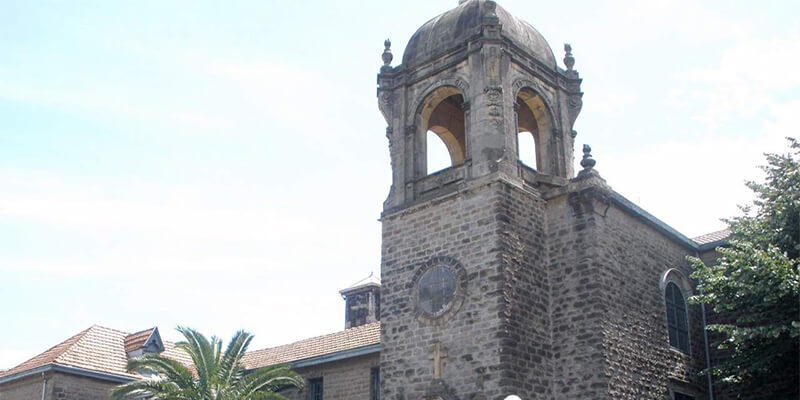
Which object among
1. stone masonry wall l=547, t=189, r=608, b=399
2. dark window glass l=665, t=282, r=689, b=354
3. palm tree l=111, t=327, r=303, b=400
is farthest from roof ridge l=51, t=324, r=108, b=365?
dark window glass l=665, t=282, r=689, b=354

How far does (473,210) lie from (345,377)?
7.48m

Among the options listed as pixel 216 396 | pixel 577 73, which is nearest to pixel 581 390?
pixel 577 73

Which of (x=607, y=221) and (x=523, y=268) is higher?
(x=607, y=221)

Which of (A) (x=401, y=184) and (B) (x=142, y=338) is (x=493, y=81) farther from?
(B) (x=142, y=338)

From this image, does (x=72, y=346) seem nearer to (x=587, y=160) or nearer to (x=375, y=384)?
(x=375, y=384)

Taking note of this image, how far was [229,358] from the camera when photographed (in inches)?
876

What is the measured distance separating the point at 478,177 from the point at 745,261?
18.5ft

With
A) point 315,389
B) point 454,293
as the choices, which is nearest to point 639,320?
point 454,293

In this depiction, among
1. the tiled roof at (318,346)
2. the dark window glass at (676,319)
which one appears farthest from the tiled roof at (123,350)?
the dark window glass at (676,319)

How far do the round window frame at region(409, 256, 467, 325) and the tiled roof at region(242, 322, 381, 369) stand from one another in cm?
407

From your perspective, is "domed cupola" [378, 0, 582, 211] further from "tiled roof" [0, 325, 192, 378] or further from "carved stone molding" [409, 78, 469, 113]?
"tiled roof" [0, 325, 192, 378]

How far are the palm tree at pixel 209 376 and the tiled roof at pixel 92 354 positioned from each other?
4.95 metres

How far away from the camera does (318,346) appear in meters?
24.5

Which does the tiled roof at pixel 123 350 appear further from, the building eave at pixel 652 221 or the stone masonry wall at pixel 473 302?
the building eave at pixel 652 221
